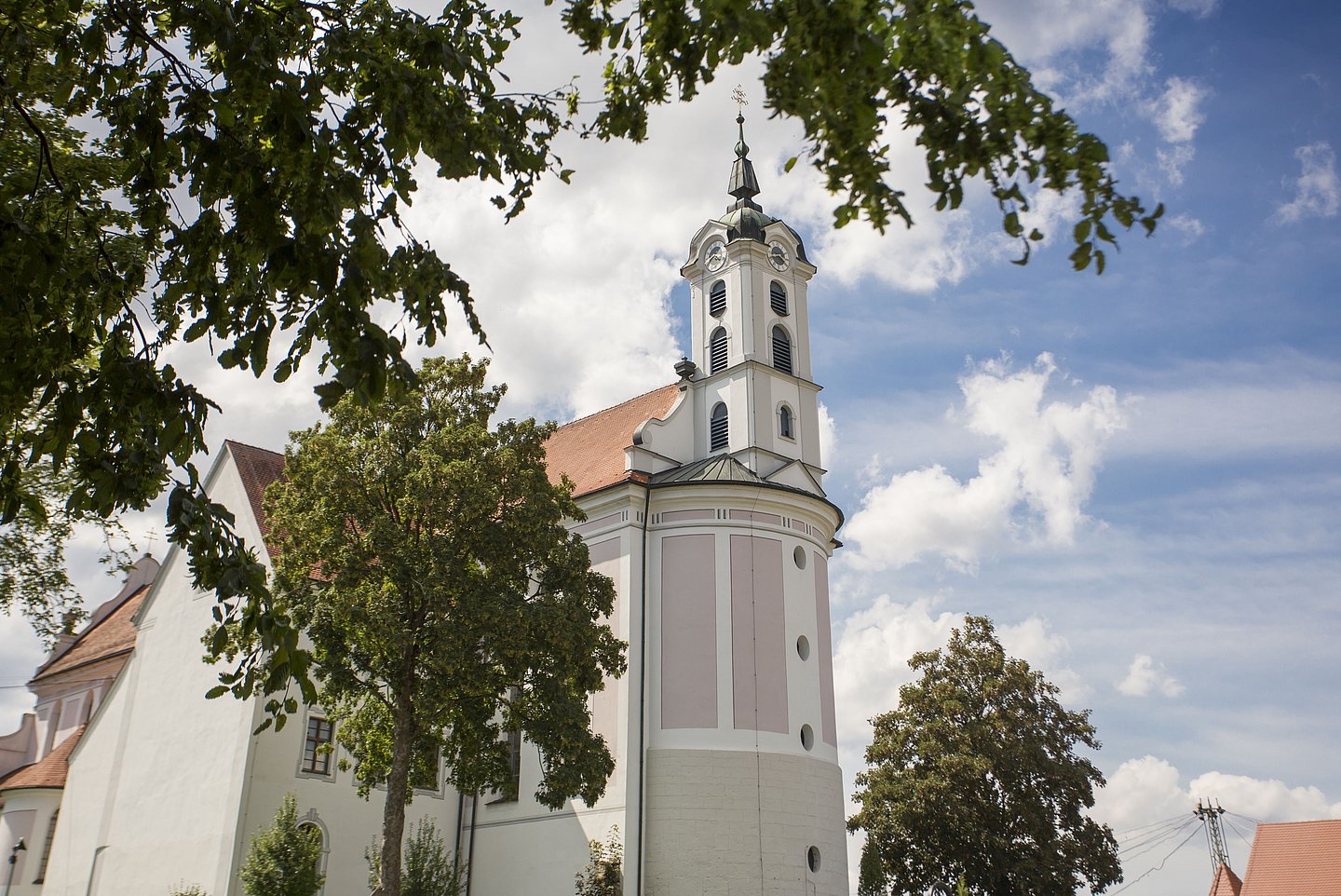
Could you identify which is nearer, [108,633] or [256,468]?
[256,468]

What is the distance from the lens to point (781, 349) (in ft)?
116

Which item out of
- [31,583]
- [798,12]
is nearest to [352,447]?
[31,583]

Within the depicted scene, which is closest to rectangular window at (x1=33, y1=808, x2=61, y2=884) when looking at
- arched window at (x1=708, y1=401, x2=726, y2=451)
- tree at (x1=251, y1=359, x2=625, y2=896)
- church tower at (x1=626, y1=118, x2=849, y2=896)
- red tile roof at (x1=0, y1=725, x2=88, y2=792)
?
red tile roof at (x1=0, y1=725, x2=88, y2=792)

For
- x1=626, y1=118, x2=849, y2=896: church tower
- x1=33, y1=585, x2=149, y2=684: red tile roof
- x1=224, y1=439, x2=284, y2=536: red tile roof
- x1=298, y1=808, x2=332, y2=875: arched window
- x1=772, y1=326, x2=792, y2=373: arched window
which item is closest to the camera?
x1=626, y1=118, x2=849, y2=896: church tower

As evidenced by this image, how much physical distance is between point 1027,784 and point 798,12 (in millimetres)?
36524

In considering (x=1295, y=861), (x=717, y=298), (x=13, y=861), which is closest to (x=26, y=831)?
(x=13, y=861)

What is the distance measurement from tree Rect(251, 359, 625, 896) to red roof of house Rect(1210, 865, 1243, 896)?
129ft

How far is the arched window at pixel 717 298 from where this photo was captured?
35.6 m

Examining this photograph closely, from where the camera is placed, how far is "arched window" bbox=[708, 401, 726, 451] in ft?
112

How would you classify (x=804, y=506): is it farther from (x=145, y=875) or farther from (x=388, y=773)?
(x=145, y=875)

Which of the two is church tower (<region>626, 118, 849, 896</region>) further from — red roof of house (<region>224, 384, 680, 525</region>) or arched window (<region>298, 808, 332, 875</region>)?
arched window (<region>298, 808, 332, 875</region>)

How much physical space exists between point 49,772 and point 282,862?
1608cm

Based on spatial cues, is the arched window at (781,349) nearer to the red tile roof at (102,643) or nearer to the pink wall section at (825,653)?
the pink wall section at (825,653)

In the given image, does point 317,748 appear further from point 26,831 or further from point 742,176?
point 742,176
